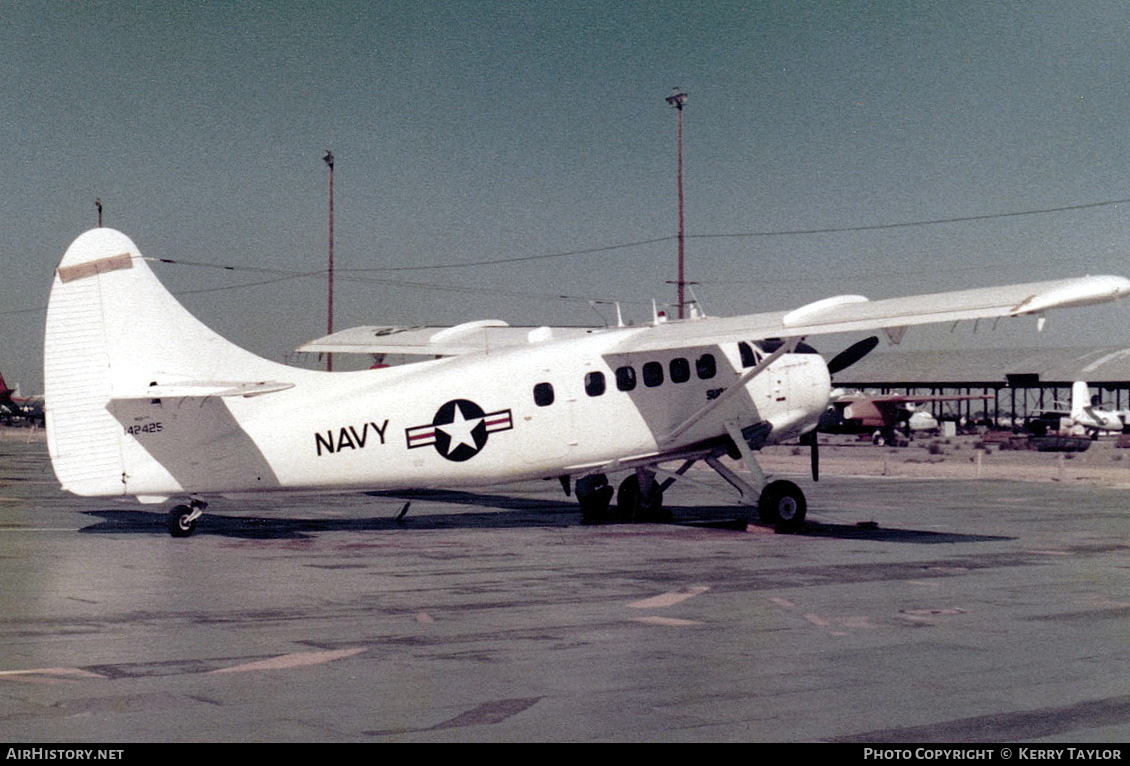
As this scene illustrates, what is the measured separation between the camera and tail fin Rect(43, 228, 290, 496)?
1716cm

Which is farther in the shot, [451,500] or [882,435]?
[882,435]

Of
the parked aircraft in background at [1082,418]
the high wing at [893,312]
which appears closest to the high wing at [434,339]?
the high wing at [893,312]

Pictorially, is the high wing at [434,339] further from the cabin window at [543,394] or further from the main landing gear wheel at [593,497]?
the cabin window at [543,394]

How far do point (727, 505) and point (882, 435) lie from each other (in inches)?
2063

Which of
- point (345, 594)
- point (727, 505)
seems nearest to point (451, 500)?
point (727, 505)

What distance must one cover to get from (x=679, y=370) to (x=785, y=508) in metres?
3.02

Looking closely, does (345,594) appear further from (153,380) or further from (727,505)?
(727,505)

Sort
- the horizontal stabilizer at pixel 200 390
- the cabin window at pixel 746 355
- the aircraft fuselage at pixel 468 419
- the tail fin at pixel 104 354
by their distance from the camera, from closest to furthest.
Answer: the horizontal stabilizer at pixel 200 390 → the tail fin at pixel 104 354 → the aircraft fuselage at pixel 468 419 → the cabin window at pixel 746 355

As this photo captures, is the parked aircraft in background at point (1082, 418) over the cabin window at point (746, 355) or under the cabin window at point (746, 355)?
under

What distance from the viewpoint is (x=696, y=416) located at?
808 inches

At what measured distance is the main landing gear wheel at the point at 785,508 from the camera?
20344 mm

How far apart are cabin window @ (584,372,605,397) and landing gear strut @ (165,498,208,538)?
254 inches

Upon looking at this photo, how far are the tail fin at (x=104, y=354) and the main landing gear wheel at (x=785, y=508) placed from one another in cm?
935
